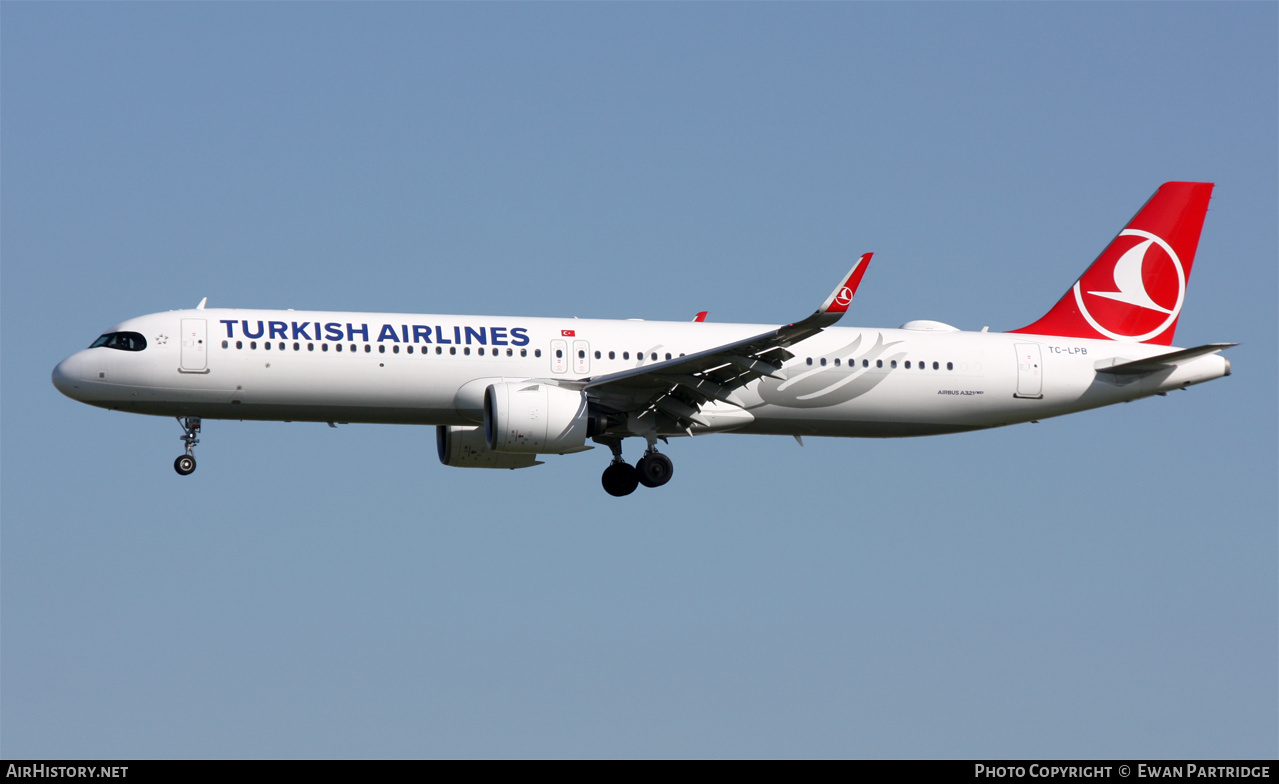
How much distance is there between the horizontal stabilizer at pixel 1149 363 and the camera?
121ft

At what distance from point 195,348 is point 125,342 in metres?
1.70

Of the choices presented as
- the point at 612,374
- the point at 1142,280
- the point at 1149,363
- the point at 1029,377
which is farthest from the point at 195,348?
the point at 1142,280

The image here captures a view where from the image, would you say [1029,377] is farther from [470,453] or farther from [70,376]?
[70,376]

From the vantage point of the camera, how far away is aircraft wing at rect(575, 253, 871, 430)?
33.0m

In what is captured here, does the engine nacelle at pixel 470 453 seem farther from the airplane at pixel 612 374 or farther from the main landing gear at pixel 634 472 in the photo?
the main landing gear at pixel 634 472

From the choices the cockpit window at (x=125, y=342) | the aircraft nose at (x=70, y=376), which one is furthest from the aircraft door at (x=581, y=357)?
the aircraft nose at (x=70, y=376)

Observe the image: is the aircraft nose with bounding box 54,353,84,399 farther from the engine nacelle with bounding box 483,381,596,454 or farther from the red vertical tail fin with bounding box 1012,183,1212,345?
the red vertical tail fin with bounding box 1012,183,1212,345

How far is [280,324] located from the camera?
113ft

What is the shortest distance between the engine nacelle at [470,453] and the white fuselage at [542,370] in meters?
2.89

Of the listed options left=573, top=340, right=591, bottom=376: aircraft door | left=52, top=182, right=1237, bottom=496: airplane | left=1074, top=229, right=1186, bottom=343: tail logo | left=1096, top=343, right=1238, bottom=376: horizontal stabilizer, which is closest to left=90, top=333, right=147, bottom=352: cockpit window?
left=52, top=182, right=1237, bottom=496: airplane
